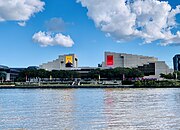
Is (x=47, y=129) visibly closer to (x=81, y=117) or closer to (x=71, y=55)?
(x=81, y=117)

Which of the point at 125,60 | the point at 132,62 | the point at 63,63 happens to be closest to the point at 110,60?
the point at 125,60

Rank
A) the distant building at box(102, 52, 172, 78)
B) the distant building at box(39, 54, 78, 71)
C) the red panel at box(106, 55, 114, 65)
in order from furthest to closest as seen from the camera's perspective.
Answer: the distant building at box(39, 54, 78, 71) → the red panel at box(106, 55, 114, 65) → the distant building at box(102, 52, 172, 78)

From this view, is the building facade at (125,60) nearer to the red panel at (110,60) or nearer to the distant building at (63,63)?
the red panel at (110,60)

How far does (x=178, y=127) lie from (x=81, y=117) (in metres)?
7.41

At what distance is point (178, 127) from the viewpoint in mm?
21062

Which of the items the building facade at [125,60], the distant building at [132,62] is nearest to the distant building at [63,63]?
the distant building at [132,62]

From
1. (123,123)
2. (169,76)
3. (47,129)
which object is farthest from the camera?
(169,76)

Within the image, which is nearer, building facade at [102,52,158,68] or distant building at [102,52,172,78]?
distant building at [102,52,172,78]

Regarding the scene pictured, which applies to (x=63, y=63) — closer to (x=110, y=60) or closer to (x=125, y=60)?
(x=110, y=60)

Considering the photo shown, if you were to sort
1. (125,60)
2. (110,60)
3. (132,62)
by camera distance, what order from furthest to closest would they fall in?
(110,60) → (125,60) → (132,62)

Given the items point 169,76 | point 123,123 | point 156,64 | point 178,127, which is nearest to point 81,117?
point 123,123

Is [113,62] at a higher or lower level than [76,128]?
higher

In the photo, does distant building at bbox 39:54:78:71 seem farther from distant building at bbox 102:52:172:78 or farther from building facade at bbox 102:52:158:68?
building facade at bbox 102:52:158:68

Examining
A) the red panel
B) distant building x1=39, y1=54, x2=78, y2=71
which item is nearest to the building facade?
the red panel
